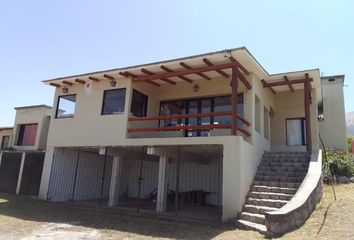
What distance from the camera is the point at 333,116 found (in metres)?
17.1

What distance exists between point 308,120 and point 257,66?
11.5 ft

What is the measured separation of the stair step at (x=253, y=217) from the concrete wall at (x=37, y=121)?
16789mm

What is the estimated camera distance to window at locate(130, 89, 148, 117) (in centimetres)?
1365

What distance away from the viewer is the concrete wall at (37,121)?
21.8 m

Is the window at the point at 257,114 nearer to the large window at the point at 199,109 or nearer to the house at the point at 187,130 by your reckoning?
the house at the point at 187,130

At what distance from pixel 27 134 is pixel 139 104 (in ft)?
43.5

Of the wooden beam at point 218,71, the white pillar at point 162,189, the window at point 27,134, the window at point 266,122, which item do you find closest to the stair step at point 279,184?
the white pillar at point 162,189

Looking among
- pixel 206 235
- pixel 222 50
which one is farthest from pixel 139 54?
pixel 206 235

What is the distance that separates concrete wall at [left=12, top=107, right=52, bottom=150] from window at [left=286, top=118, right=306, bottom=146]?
53.3 ft

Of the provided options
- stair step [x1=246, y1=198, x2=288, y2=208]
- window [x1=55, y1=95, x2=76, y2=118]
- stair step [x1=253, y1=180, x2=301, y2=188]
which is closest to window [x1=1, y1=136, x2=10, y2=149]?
window [x1=55, y1=95, x2=76, y2=118]

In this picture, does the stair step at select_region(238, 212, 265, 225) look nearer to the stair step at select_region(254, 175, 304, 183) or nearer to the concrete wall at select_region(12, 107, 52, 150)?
the stair step at select_region(254, 175, 304, 183)

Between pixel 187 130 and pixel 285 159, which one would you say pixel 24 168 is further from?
pixel 285 159

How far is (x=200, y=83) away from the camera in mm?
14172

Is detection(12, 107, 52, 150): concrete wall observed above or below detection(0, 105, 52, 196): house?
above
